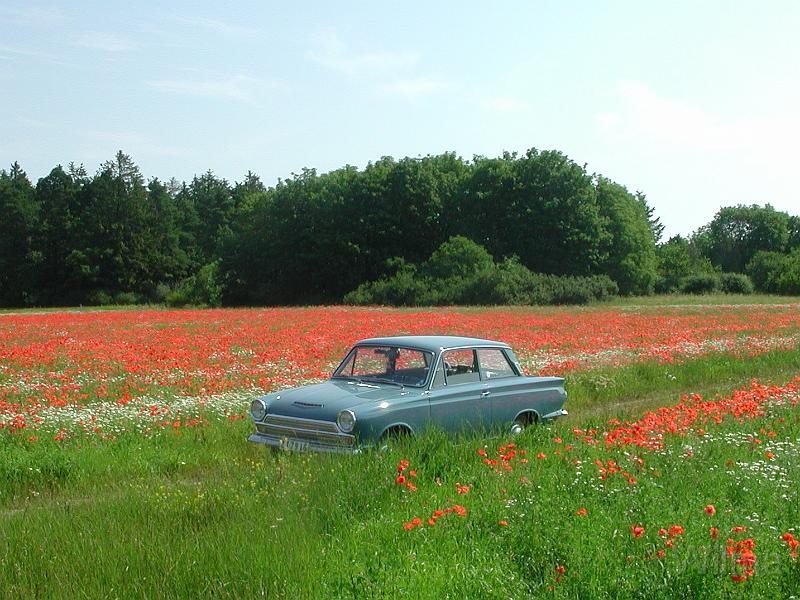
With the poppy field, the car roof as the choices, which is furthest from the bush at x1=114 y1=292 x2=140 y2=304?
the car roof

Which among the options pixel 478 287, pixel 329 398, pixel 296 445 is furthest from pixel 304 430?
pixel 478 287

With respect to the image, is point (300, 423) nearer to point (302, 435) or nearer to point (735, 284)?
point (302, 435)

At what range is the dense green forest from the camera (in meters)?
75.1

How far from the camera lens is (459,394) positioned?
10.0 m

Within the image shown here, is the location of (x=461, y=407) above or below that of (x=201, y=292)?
below

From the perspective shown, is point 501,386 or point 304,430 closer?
point 304,430

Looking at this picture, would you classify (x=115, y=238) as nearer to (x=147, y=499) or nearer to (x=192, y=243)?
(x=192, y=243)

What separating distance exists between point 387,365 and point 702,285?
75.3 m

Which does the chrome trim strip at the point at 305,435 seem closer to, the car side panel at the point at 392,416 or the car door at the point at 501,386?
the car side panel at the point at 392,416

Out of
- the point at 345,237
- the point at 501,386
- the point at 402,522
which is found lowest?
the point at 402,522

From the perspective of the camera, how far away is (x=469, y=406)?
1005cm

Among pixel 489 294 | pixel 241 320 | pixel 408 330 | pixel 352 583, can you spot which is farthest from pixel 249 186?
pixel 352 583

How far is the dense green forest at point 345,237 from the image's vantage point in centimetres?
7512

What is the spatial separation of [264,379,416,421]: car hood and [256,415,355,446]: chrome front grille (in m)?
0.06
